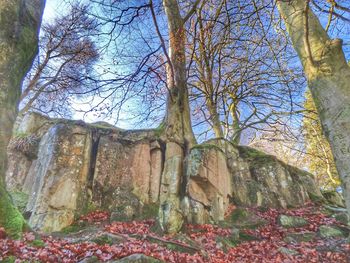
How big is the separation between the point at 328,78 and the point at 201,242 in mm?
4215

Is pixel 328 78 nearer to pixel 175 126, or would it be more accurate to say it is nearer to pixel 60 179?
pixel 175 126

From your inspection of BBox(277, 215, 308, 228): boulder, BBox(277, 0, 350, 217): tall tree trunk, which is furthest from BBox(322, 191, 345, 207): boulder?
BBox(277, 0, 350, 217): tall tree trunk

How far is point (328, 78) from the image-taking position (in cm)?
259

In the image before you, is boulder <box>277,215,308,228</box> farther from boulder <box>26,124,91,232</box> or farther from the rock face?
boulder <box>26,124,91,232</box>

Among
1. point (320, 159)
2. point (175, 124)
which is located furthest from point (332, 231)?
point (320, 159)

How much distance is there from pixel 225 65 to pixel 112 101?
6542mm

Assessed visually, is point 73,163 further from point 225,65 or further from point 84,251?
point 225,65

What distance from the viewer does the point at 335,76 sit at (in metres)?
2.57

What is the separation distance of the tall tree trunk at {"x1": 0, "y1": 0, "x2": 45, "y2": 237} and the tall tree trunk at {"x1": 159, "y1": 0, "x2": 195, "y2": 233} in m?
3.63

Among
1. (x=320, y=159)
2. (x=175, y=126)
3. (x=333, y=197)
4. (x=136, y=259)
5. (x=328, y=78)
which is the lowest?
(x=136, y=259)

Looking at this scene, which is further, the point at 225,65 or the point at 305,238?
the point at 225,65

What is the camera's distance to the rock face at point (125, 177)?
6.59m

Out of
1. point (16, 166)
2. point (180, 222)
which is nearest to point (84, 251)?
point (180, 222)

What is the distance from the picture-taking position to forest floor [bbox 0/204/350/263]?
319 cm
